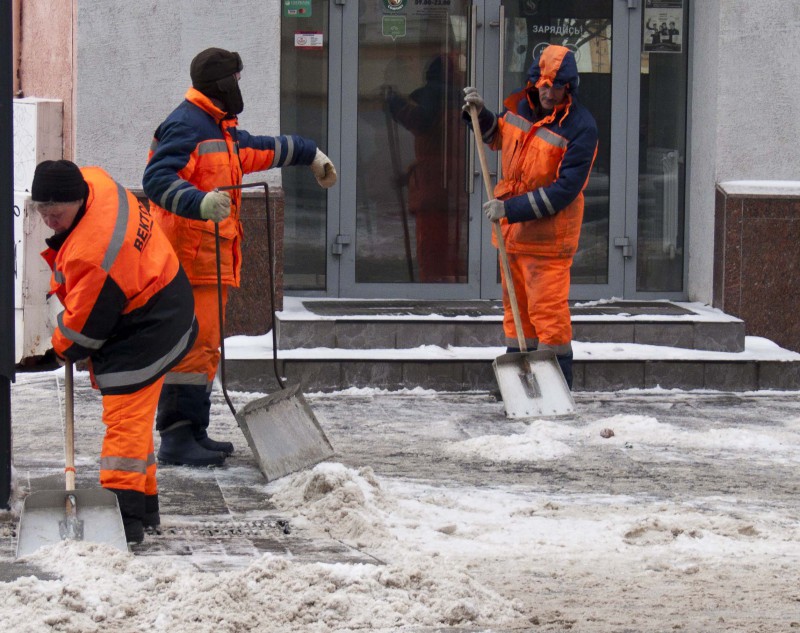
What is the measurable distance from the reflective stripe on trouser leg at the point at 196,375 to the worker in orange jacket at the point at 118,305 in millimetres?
1192

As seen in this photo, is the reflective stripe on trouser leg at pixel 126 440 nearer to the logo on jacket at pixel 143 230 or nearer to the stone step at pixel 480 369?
the logo on jacket at pixel 143 230

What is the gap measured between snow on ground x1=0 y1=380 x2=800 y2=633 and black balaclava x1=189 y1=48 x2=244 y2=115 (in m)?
1.83

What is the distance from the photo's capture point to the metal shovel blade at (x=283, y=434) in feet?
21.9

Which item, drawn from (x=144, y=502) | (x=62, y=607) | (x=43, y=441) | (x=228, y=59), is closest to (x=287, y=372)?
(x=43, y=441)

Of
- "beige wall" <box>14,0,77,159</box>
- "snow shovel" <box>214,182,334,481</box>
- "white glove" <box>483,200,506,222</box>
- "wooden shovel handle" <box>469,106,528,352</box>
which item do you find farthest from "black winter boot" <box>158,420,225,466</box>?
"beige wall" <box>14,0,77,159</box>

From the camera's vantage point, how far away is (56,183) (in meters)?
5.23

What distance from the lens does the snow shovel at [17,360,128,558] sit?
5258 mm

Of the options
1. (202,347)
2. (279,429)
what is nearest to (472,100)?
(202,347)

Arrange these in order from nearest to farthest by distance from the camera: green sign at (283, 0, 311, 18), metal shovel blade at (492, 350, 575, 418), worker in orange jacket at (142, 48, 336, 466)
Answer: worker in orange jacket at (142, 48, 336, 466) < metal shovel blade at (492, 350, 575, 418) < green sign at (283, 0, 311, 18)

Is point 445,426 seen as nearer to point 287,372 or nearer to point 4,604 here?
point 287,372

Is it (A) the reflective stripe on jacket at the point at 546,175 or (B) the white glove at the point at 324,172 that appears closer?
(B) the white glove at the point at 324,172

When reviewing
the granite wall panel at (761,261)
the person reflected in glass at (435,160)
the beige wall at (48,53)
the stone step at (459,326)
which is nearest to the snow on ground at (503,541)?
the stone step at (459,326)

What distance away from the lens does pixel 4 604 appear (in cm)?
448

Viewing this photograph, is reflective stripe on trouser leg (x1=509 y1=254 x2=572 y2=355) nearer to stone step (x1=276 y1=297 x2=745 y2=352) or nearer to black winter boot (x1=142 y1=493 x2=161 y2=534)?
stone step (x1=276 y1=297 x2=745 y2=352)
